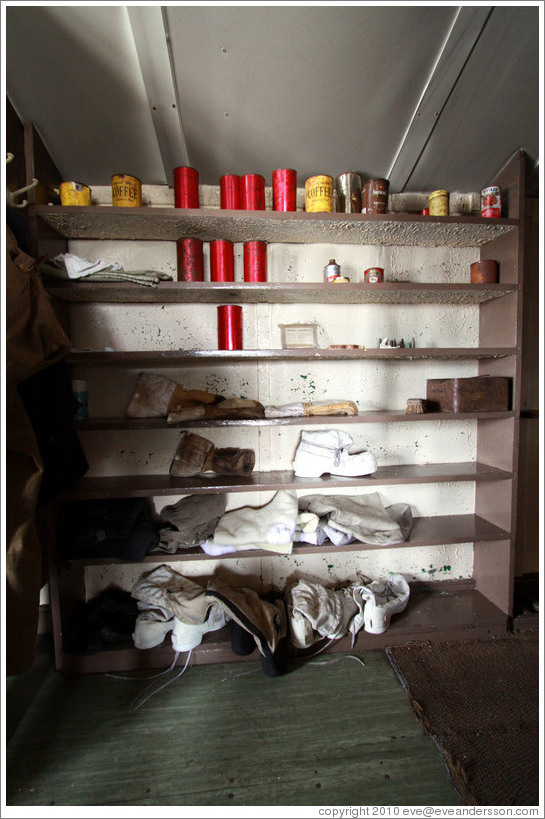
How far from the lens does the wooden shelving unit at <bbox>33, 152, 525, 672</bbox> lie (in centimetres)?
152

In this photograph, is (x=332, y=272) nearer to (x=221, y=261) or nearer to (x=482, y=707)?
(x=221, y=261)

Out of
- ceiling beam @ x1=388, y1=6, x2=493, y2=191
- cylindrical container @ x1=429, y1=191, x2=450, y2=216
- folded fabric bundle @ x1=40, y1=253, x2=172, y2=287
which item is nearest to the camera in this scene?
ceiling beam @ x1=388, y1=6, x2=493, y2=191

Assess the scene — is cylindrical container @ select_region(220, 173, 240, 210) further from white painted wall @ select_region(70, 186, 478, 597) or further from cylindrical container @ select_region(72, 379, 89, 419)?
cylindrical container @ select_region(72, 379, 89, 419)

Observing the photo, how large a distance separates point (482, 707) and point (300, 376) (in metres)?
1.63

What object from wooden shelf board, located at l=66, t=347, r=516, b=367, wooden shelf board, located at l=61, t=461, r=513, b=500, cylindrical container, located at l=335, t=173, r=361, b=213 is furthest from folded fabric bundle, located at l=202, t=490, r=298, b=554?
cylindrical container, located at l=335, t=173, r=361, b=213

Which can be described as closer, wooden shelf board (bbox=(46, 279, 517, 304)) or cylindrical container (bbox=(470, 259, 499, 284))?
wooden shelf board (bbox=(46, 279, 517, 304))

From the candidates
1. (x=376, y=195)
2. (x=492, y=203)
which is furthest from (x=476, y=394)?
(x=376, y=195)

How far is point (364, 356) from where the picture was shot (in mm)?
1654

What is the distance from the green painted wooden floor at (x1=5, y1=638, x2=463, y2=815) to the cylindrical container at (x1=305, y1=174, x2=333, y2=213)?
2081mm

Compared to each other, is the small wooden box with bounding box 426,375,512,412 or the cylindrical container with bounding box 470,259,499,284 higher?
the cylindrical container with bounding box 470,259,499,284

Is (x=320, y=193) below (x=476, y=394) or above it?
above

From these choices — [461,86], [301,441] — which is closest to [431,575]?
[301,441]

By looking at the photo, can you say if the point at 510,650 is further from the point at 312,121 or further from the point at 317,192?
the point at 312,121

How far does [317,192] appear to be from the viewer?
1529 millimetres
